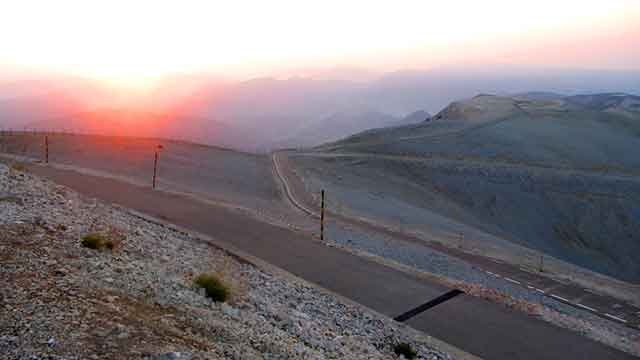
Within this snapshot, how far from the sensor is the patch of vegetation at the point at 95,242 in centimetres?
1143

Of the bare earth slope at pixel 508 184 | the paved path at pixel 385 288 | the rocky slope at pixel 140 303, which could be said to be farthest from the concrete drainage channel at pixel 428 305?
the bare earth slope at pixel 508 184

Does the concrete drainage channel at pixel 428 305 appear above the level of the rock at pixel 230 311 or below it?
below

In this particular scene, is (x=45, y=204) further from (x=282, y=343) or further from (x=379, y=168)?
(x=379, y=168)

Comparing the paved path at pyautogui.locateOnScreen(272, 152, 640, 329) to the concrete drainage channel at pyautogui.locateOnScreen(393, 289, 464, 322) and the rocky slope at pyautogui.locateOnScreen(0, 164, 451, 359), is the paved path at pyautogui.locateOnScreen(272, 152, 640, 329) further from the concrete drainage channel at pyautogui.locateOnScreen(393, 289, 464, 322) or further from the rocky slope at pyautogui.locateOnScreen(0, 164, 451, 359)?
the rocky slope at pyautogui.locateOnScreen(0, 164, 451, 359)

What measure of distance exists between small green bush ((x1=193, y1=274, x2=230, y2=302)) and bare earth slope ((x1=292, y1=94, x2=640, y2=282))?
823 inches

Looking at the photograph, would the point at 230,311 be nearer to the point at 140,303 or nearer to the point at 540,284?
the point at 140,303

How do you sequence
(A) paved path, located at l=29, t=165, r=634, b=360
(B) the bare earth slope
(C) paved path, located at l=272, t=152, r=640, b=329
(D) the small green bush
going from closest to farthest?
(D) the small green bush → (A) paved path, located at l=29, t=165, r=634, b=360 → (C) paved path, located at l=272, t=152, r=640, b=329 → (B) the bare earth slope

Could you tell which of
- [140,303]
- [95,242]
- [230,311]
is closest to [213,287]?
[230,311]

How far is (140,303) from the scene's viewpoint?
29.6 feet

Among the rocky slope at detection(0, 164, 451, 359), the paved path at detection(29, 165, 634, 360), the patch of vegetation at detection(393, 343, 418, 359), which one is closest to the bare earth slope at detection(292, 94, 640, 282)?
the paved path at detection(29, 165, 634, 360)

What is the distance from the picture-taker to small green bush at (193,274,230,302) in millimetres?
10898

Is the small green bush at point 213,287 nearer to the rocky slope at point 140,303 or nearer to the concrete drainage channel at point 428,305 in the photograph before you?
the rocky slope at point 140,303

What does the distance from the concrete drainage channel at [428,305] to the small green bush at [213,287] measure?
13.5 feet

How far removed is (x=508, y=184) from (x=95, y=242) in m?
43.7
